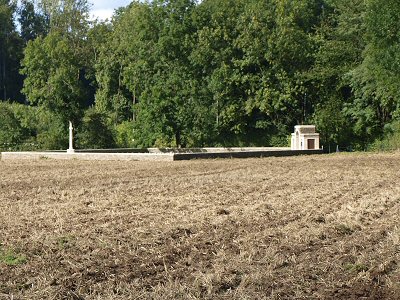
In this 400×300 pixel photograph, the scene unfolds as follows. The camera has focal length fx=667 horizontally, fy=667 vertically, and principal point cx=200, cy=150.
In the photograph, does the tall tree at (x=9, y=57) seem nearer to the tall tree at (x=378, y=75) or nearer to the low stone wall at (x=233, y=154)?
the tall tree at (x=378, y=75)

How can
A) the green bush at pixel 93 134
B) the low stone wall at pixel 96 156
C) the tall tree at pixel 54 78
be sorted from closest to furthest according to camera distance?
the low stone wall at pixel 96 156 < the green bush at pixel 93 134 < the tall tree at pixel 54 78

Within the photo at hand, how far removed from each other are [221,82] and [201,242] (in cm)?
3381

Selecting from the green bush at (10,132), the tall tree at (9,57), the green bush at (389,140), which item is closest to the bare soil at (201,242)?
the green bush at (389,140)

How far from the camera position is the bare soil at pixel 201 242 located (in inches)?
226

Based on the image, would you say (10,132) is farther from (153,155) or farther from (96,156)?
(153,155)

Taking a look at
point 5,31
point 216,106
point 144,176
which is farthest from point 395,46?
point 5,31

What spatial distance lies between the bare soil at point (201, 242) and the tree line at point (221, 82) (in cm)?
2595

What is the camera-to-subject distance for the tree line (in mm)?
40125

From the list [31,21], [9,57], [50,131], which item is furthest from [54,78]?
[31,21]

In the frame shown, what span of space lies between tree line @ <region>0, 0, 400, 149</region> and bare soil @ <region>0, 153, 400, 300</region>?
85.1 ft

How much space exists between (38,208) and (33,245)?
11.8ft

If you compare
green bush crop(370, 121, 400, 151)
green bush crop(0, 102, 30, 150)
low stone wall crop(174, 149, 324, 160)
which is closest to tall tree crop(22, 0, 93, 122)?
green bush crop(0, 102, 30, 150)

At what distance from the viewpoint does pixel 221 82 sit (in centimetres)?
4109

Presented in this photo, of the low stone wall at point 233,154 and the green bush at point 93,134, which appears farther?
the green bush at point 93,134
